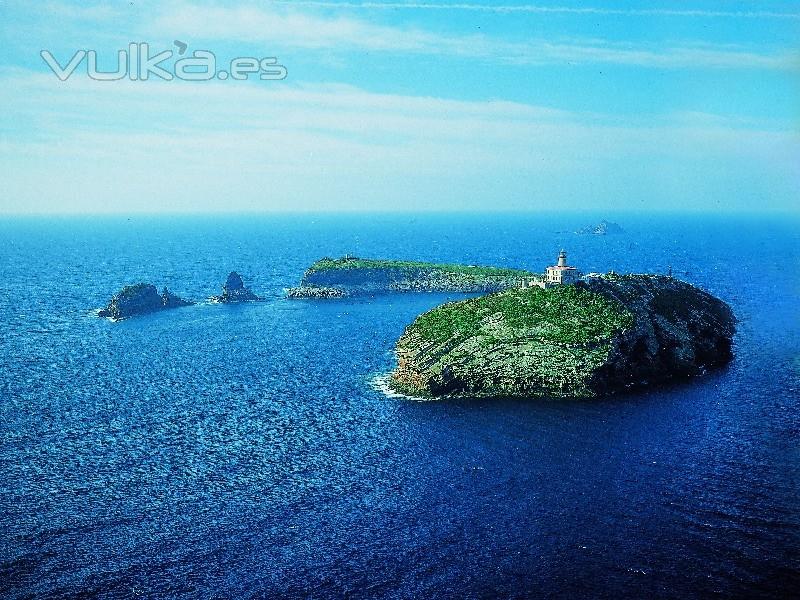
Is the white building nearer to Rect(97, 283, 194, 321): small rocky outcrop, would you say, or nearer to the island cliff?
the island cliff

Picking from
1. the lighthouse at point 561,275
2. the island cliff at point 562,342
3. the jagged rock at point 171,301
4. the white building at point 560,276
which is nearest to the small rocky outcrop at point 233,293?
the jagged rock at point 171,301

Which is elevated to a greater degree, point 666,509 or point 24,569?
point 666,509

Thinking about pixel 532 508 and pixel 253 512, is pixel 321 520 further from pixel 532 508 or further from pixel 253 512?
pixel 532 508

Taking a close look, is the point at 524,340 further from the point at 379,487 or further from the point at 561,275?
the point at 379,487

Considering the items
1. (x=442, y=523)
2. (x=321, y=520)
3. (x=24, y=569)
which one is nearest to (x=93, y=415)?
(x=24, y=569)

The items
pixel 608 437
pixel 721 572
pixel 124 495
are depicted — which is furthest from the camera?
pixel 608 437
